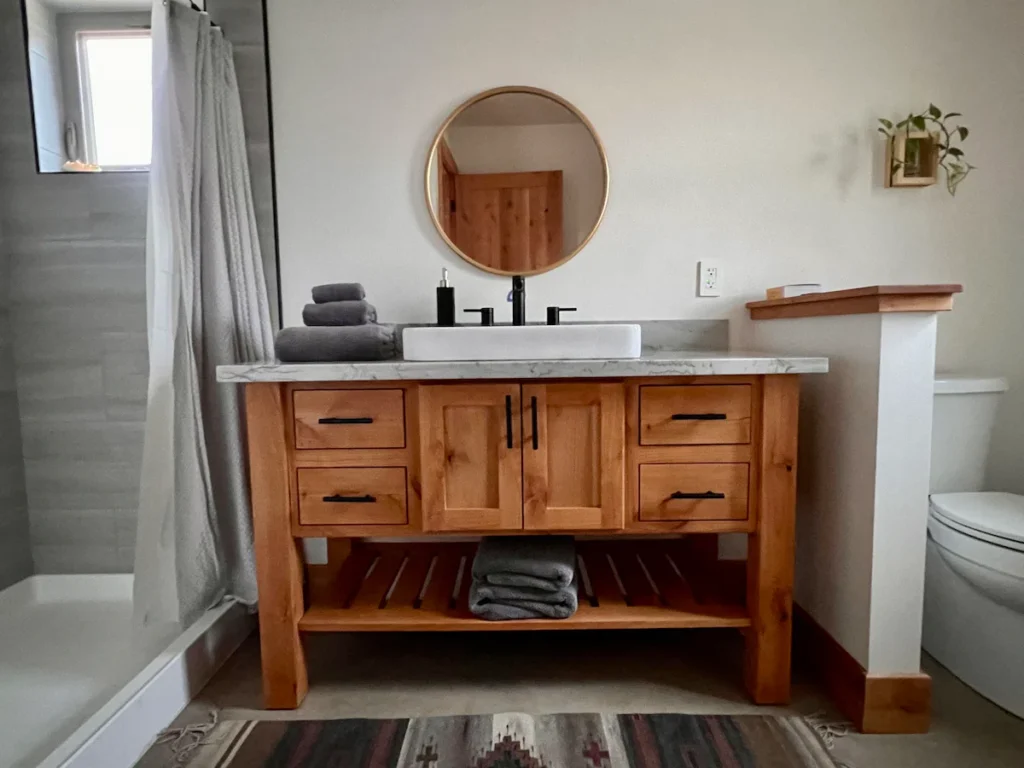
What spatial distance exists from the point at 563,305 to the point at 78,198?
1578 mm

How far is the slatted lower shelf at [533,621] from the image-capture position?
1252mm

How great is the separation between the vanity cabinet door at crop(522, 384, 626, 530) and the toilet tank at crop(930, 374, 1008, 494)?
2.96 feet

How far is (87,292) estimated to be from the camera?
1.75m

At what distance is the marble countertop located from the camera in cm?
113

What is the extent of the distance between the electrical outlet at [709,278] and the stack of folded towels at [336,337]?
3.17 feet

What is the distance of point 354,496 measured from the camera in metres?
1.22

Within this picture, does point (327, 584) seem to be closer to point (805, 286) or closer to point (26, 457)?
point (26, 457)

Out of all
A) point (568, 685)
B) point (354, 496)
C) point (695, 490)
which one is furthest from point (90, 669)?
point (695, 490)

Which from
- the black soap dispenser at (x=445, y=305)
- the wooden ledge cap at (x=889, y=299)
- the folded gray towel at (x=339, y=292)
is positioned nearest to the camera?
the wooden ledge cap at (x=889, y=299)

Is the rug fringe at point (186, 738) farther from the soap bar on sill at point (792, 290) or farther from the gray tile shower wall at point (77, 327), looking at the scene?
the soap bar on sill at point (792, 290)

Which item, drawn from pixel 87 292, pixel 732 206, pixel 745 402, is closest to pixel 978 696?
pixel 745 402

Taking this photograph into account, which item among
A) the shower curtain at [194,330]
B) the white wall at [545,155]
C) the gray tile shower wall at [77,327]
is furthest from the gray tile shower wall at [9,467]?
the white wall at [545,155]

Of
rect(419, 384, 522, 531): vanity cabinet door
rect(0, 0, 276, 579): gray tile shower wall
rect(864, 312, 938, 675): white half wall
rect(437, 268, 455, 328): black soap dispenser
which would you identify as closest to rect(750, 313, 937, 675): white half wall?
rect(864, 312, 938, 675): white half wall

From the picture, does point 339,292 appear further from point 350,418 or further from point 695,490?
point 695,490
